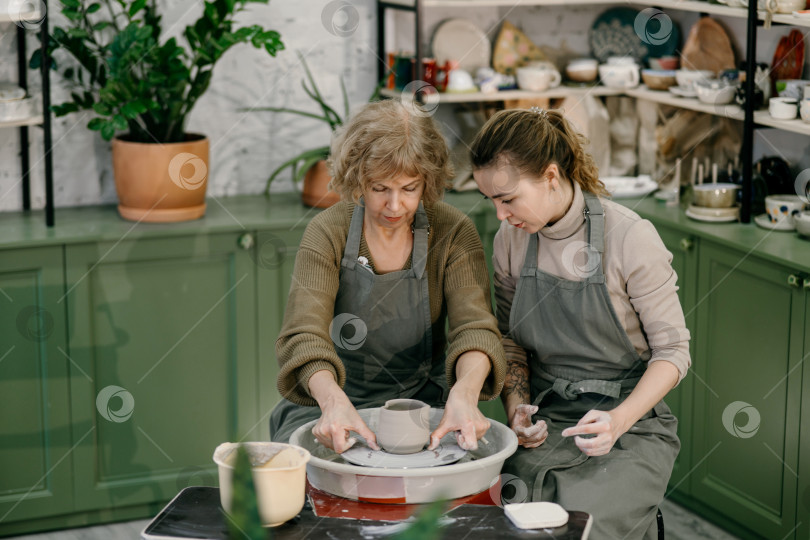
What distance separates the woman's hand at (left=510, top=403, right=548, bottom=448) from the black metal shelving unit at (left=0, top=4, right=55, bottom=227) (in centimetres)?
172

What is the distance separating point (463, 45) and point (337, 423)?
224 cm

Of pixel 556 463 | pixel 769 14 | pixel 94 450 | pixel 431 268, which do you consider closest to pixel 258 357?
pixel 94 450

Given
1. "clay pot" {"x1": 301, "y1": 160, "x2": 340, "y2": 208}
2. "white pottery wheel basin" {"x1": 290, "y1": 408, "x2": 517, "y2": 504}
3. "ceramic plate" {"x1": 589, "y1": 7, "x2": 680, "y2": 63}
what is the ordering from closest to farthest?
"white pottery wheel basin" {"x1": 290, "y1": 408, "x2": 517, "y2": 504}
"clay pot" {"x1": 301, "y1": 160, "x2": 340, "y2": 208}
"ceramic plate" {"x1": 589, "y1": 7, "x2": 680, "y2": 63}

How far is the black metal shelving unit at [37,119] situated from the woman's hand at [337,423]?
5.18 feet

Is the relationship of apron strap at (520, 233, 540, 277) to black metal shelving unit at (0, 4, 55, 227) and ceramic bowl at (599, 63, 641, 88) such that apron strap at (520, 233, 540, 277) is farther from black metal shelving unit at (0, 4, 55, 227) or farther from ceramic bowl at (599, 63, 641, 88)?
ceramic bowl at (599, 63, 641, 88)

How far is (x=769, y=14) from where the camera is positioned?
307 cm

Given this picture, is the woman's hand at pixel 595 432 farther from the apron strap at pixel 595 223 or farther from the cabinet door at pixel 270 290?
the cabinet door at pixel 270 290

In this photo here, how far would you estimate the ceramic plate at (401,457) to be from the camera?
1857mm

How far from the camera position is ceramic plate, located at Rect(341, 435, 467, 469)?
1857mm

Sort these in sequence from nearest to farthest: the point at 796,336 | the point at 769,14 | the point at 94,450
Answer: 1. the point at 796,336
2. the point at 769,14
3. the point at 94,450

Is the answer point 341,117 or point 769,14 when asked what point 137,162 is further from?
point 769,14

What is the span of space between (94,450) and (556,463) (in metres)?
1.73

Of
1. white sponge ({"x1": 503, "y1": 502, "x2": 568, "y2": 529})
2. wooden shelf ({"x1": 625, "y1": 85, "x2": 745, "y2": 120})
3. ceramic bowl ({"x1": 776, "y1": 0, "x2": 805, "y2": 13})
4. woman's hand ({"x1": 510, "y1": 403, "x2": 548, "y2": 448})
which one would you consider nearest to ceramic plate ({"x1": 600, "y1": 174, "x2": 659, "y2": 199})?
wooden shelf ({"x1": 625, "y1": 85, "x2": 745, "y2": 120})

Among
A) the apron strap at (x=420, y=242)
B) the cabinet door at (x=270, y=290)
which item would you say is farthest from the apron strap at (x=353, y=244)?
the cabinet door at (x=270, y=290)
